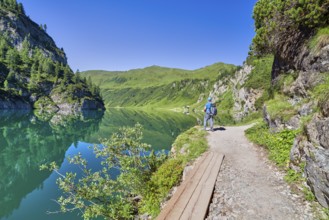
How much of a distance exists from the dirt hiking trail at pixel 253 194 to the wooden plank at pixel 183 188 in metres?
1.23

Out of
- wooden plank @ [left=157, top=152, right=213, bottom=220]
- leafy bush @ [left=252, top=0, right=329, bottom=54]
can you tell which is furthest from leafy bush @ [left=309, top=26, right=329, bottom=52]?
wooden plank @ [left=157, top=152, right=213, bottom=220]

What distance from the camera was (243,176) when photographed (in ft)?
46.8

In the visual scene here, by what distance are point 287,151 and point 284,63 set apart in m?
17.6

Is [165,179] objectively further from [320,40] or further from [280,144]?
[320,40]

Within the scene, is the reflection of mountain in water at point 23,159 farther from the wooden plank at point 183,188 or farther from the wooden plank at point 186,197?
the wooden plank at point 186,197

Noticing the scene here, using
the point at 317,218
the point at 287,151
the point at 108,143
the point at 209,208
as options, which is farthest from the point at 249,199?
the point at 108,143

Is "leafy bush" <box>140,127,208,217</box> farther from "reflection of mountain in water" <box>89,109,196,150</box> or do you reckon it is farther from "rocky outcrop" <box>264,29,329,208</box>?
"reflection of mountain in water" <box>89,109,196,150</box>

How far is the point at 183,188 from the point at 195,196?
1.15 meters

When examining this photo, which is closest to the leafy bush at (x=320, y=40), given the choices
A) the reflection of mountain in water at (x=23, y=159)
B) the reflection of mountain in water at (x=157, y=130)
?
the reflection of mountain in water at (x=23, y=159)

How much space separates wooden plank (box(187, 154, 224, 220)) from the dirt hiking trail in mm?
287

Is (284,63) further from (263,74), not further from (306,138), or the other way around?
(263,74)

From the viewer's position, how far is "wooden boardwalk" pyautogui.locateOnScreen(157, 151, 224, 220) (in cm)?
1030

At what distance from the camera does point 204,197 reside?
1158 centimetres

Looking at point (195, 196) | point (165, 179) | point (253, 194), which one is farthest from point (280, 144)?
point (195, 196)
